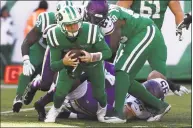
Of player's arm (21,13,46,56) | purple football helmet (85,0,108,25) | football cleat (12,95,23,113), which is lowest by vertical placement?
football cleat (12,95,23,113)

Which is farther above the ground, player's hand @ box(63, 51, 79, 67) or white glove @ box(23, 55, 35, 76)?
player's hand @ box(63, 51, 79, 67)

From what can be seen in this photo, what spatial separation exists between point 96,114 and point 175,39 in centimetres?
503

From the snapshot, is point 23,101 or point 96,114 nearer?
point 96,114

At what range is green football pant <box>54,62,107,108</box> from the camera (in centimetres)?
586

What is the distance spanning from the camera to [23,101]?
6.91m

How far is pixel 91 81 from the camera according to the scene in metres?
5.99

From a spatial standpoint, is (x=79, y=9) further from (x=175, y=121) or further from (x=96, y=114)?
(x=175, y=121)

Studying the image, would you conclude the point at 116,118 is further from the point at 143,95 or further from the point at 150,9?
the point at 150,9

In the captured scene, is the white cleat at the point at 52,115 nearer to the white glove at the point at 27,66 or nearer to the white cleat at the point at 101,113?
the white cleat at the point at 101,113

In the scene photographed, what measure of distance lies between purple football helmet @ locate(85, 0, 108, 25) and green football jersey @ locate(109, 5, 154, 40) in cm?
11

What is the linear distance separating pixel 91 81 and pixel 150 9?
1.79m

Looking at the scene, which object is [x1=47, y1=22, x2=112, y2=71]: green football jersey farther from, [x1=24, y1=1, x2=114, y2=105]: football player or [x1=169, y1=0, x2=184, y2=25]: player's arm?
[x1=169, y1=0, x2=184, y2=25]: player's arm

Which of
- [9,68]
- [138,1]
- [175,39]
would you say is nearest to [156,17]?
[138,1]

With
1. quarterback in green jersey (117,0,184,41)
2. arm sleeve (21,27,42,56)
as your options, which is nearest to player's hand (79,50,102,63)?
arm sleeve (21,27,42,56)
